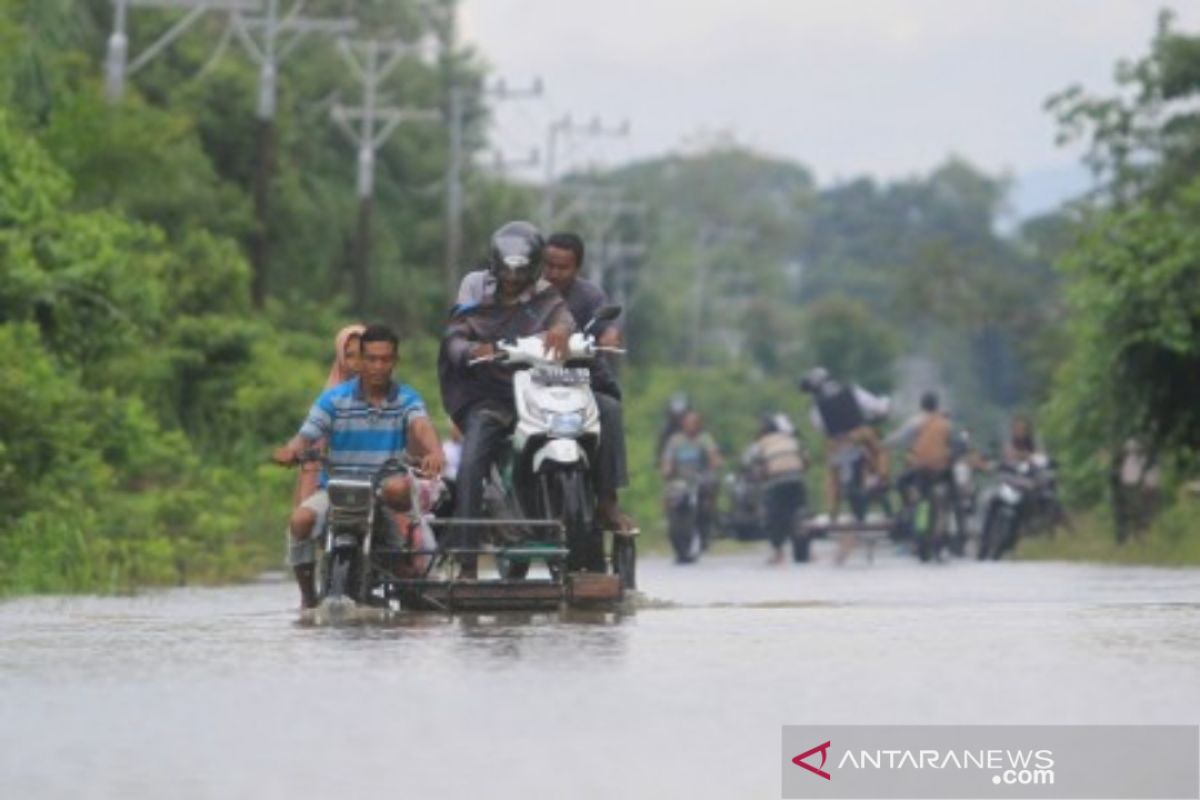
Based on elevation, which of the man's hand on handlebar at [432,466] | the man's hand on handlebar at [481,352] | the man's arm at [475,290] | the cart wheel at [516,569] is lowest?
the cart wheel at [516,569]

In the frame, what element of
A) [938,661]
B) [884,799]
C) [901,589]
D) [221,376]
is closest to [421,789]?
[884,799]

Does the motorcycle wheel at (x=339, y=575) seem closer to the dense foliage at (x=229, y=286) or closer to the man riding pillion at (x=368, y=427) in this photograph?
the man riding pillion at (x=368, y=427)

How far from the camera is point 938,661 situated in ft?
43.7

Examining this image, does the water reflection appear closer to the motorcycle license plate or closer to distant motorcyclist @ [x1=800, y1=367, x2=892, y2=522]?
the motorcycle license plate

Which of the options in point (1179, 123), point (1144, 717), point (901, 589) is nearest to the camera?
point (1144, 717)

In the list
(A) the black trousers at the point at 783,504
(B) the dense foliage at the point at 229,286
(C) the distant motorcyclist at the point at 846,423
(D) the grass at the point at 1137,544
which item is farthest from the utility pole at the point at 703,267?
(A) the black trousers at the point at 783,504

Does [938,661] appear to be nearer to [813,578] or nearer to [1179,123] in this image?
[813,578]

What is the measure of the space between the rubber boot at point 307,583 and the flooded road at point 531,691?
0.38 m

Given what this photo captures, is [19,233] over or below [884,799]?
over

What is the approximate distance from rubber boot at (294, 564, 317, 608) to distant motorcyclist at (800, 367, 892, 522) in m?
21.5

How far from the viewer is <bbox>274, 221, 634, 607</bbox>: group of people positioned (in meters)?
16.9

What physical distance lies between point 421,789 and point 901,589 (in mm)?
14540

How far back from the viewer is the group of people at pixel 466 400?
16938 millimetres

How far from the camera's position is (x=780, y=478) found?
3909 cm
